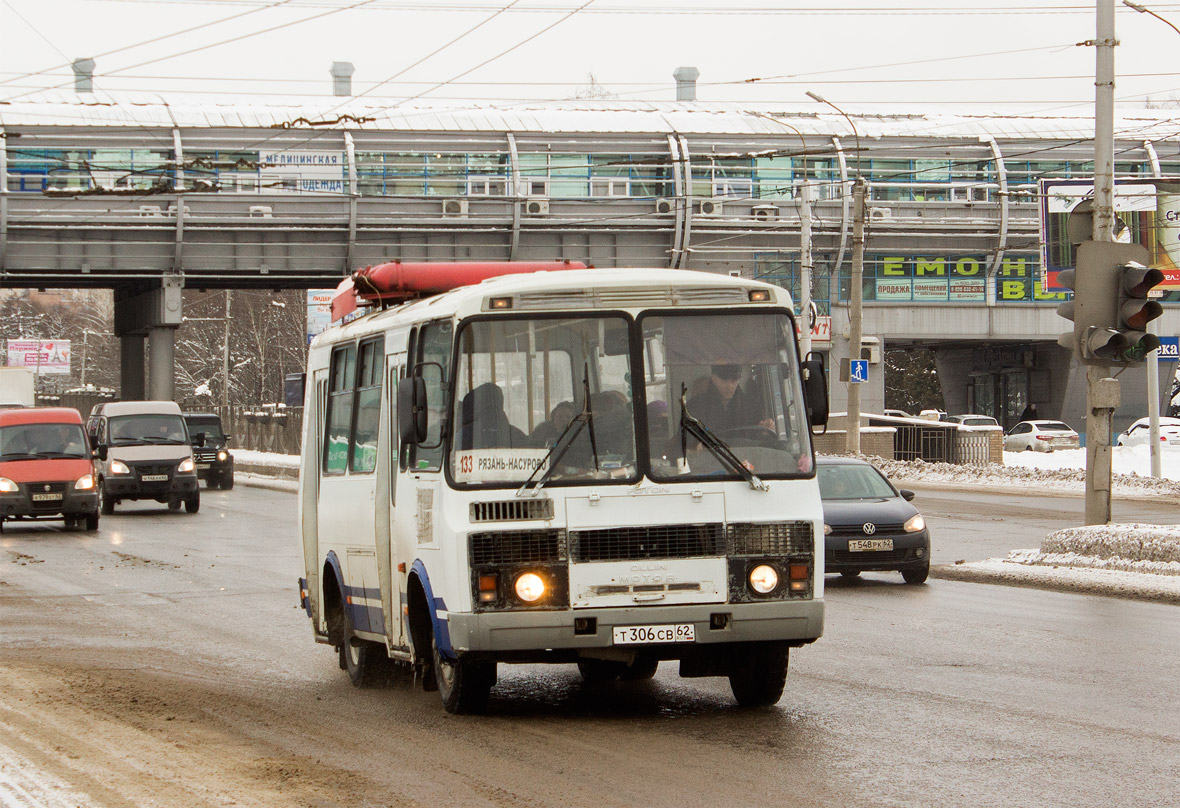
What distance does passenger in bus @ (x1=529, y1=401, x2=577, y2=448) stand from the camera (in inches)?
348

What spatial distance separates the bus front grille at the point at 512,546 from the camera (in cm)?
867

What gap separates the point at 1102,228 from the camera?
18234 mm

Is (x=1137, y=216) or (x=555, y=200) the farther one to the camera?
(x=555, y=200)

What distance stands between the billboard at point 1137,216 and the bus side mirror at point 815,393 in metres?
26.3

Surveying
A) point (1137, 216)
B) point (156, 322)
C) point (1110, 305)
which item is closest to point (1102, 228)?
point (1110, 305)

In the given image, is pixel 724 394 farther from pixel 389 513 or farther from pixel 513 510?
pixel 389 513

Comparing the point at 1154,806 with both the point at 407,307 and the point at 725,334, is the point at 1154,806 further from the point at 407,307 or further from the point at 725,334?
the point at 407,307

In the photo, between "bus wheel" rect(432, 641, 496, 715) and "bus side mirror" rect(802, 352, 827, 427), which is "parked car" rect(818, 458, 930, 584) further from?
"bus wheel" rect(432, 641, 496, 715)

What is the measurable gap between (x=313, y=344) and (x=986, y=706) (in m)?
5.49

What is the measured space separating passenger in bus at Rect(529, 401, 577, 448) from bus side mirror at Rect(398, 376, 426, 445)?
0.58 meters

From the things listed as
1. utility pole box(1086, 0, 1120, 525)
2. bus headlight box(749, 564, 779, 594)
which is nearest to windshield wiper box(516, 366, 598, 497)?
bus headlight box(749, 564, 779, 594)

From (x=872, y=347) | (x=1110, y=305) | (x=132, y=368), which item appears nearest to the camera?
→ (x=1110, y=305)

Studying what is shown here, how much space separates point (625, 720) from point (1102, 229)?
437 inches

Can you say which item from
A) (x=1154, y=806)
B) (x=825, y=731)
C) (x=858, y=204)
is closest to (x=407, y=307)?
(x=825, y=731)
